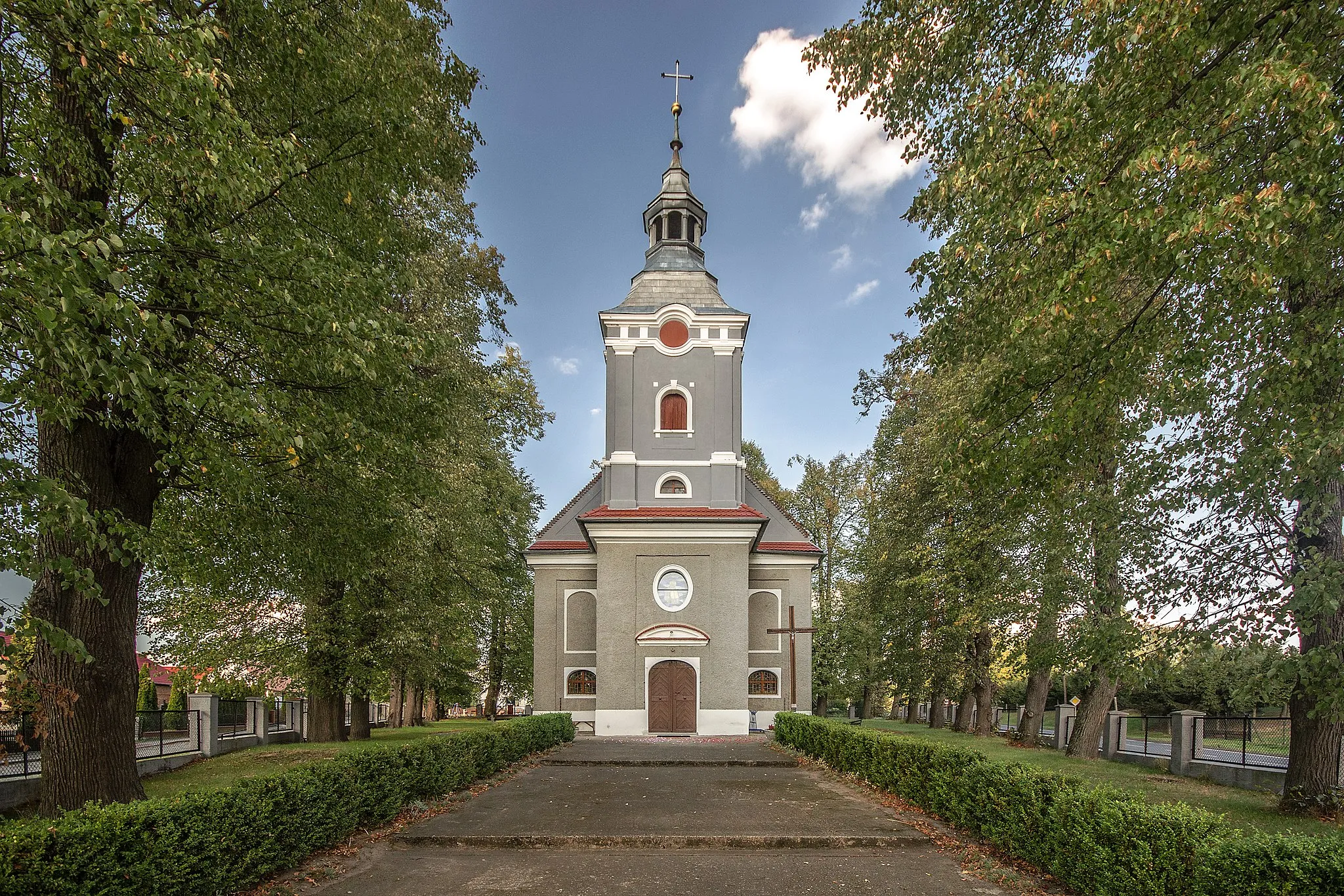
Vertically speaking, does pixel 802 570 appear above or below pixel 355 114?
below

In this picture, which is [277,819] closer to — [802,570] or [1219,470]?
[1219,470]

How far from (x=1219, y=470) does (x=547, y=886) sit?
8619mm

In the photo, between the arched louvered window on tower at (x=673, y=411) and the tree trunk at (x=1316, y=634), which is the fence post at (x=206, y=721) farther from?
the tree trunk at (x=1316, y=634)

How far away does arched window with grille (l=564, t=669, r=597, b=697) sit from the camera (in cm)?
2900

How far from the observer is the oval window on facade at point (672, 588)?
27.1 metres

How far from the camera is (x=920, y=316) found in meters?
9.36

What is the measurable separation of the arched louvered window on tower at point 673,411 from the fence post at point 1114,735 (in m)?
15.9

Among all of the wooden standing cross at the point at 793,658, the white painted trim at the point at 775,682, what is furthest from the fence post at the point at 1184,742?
the white painted trim at the point at 775,682

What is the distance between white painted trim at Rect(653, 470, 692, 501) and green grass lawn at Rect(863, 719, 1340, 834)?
12.3 metres

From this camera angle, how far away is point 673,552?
89.2ft

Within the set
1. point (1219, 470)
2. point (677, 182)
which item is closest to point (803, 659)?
point (677, 182)

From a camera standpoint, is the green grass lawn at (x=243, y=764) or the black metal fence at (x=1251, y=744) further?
the black metal fence at (x=1251, y=744)

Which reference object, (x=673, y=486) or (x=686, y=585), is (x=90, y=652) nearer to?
(x=686, y=585)

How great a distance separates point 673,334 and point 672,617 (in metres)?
10.1
